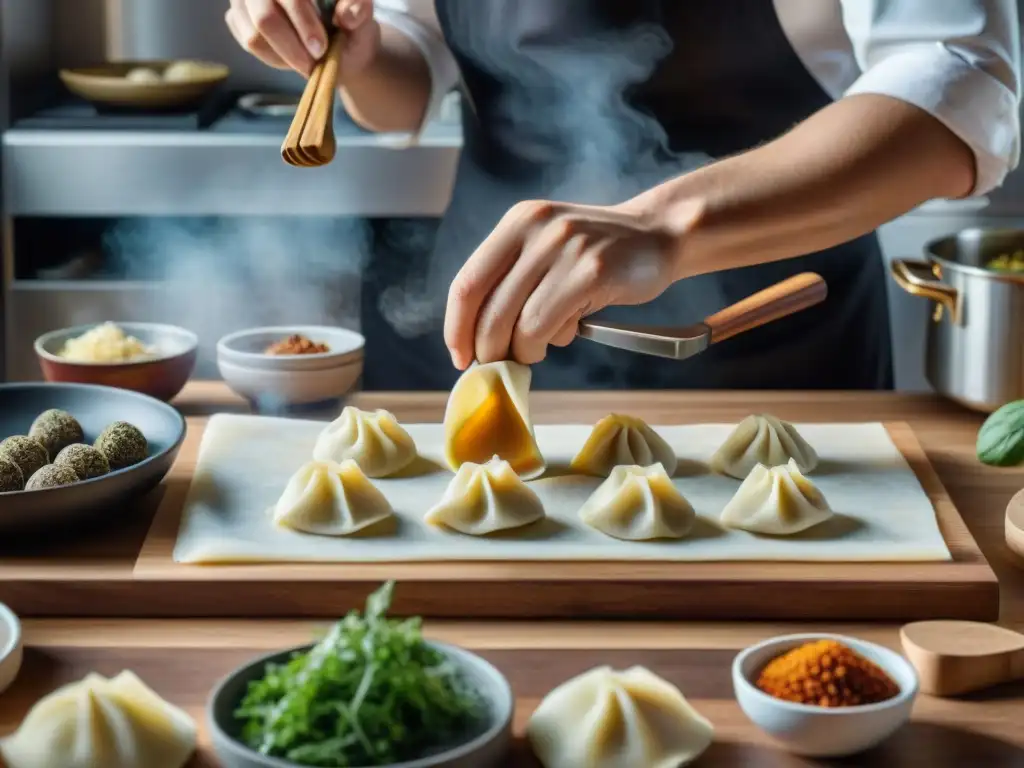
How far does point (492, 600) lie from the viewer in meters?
1.36

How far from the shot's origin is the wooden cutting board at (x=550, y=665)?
1117 millimetres

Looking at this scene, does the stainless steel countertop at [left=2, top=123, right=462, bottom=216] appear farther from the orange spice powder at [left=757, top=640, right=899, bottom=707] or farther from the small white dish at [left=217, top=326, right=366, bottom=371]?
the orange spice powder at [left=757, top=640, right=899, bottom=707]

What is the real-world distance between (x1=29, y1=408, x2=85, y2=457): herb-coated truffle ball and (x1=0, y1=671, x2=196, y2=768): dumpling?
587mm

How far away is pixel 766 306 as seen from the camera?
1729 millimetres

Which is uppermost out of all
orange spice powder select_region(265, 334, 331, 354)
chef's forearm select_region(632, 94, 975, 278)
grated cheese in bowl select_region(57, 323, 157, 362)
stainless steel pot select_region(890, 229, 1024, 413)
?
chef's forearm select_region(632, 94, 975, 278)

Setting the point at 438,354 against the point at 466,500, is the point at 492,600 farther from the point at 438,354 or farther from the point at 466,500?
the point at 438,354

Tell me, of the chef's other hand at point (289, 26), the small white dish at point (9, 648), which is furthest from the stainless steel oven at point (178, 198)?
the small white dish at point (9, 648)

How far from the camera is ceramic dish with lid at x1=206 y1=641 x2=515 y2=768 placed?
0.97 m

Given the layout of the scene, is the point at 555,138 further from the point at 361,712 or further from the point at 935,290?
the point at 361,712

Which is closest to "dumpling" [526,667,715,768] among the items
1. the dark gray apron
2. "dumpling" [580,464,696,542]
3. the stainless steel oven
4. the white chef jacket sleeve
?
"dumpling" [580,464,696,542]

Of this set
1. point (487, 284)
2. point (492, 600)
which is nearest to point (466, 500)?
point (492, 600)

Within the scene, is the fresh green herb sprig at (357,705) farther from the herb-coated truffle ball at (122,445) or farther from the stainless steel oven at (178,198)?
the stainless steel oven at (178,198)

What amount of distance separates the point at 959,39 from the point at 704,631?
0.92 meters

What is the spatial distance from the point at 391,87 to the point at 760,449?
1.00 metres
